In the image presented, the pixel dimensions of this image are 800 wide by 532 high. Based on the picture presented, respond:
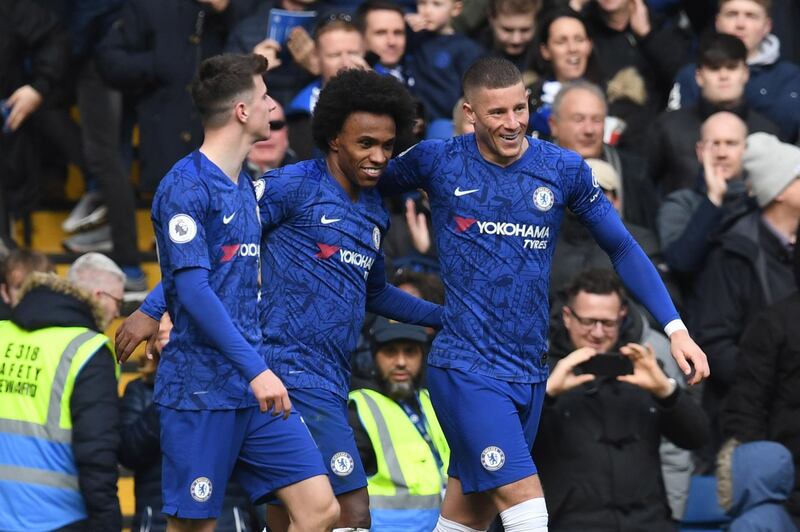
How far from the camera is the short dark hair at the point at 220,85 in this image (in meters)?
6.60

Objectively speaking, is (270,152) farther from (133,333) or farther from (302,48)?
(133,333)

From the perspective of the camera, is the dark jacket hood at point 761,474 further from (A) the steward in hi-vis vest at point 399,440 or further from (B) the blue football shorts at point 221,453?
(B) the blue football shorts at point 221,453

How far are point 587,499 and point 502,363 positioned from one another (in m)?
1.63

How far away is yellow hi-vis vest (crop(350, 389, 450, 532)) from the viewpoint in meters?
8.33

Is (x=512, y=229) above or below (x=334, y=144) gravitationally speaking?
below

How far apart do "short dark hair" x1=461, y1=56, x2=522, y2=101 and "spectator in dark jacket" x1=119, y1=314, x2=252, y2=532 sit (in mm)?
2055

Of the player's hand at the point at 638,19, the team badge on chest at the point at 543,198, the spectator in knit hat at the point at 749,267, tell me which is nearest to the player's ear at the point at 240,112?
the team badge on chest at the point at 543,198

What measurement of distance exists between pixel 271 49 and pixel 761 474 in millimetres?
4167

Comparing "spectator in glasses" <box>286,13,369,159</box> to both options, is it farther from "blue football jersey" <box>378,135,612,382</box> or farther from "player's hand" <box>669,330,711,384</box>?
"player's hand" <box>669,330,711,384</box>

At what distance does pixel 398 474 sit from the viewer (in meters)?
8.35

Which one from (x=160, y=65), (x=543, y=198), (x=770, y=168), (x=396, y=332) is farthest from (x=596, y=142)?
(x=543, y=198)

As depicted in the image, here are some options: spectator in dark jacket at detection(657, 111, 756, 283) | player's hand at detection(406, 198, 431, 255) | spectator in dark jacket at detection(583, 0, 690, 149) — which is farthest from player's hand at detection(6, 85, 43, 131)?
spectator in dark jacket at detection(657, 111, 756, 283)

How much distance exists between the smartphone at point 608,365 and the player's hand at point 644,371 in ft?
0.08

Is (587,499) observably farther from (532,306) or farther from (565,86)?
(565,86)
